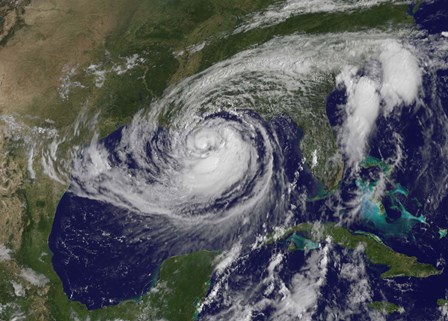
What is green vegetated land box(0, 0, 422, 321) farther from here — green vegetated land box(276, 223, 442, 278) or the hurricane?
the hurricane

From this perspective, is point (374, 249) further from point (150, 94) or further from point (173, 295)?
point (150, 94)

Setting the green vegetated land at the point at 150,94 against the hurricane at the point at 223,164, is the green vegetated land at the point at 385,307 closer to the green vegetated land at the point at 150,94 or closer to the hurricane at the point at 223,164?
the green vegetated land at the point at 150,94

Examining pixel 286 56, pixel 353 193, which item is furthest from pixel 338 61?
pixel 353 193

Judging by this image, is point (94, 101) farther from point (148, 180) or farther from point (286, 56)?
point (286, 56)

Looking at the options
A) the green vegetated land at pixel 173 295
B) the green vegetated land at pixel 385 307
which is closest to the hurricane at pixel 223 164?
the green vegetated land at pixel 173 295

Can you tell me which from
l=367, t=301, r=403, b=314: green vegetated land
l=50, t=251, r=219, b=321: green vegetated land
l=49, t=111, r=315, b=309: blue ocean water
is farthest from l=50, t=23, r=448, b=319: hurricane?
l=367, t=301, r=403, b=314: green vegetated land

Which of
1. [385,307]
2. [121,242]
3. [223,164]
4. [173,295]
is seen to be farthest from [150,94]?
[385,307]
